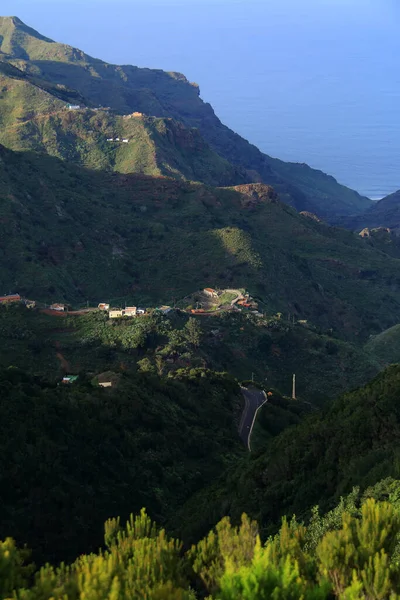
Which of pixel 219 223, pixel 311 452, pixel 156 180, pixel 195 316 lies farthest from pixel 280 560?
pixel 156 180

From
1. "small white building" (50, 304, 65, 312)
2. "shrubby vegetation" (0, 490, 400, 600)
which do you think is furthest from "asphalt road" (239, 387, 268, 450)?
"shrubby vegetation" (0, 490, 400, 600)

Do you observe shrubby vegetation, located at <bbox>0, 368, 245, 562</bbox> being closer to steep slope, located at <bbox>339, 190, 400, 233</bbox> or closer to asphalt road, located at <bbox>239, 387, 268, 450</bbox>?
asphalt road, located at <bbox>239, 387, 268, 450</bbox>

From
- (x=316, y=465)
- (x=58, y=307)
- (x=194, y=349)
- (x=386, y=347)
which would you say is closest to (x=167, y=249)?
(x=386, y=347)

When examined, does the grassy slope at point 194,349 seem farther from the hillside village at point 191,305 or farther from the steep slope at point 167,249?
the steep slope at point 167,249

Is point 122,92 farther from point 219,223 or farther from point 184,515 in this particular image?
point 184,515

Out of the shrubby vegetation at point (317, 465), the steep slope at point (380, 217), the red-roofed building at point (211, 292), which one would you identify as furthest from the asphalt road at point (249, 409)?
the steep slope at point (380, 217)
